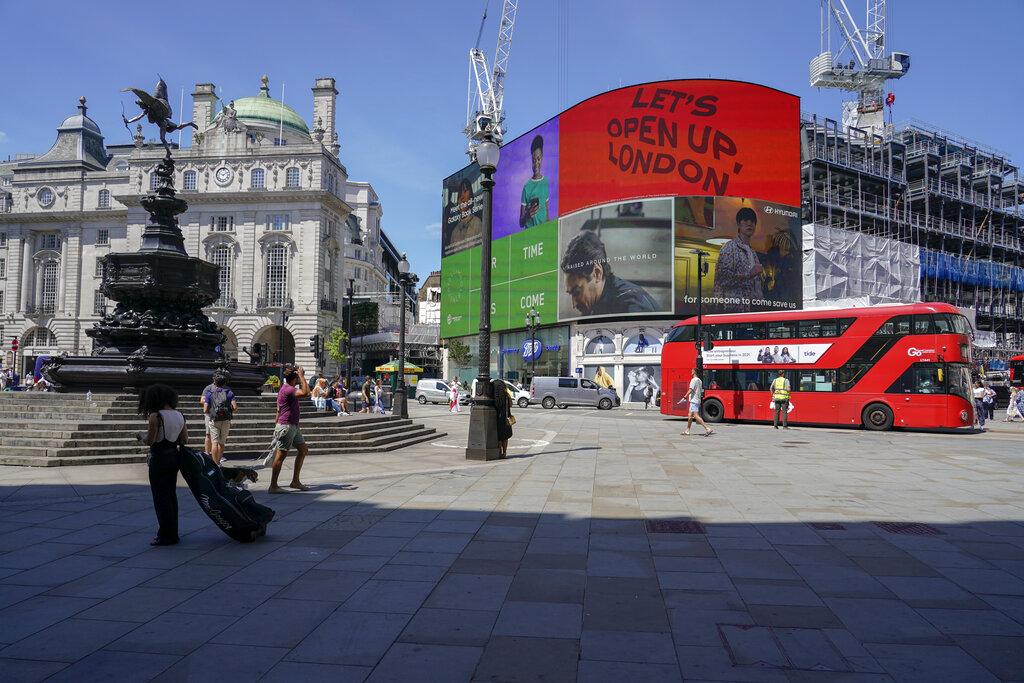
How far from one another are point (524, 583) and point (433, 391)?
128ft

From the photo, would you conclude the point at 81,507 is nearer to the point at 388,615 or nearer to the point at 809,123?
the point at 388,615

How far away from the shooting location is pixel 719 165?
1768 inches

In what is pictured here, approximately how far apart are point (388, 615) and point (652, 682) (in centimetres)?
178

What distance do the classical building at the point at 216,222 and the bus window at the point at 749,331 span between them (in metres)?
40.4

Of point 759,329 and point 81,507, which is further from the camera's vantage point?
point 759,329

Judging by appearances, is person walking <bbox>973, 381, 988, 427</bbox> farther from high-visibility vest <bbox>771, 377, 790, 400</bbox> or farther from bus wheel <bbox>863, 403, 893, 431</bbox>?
high-visibility vest <bbox>771, 377, 790, 400</bbox>

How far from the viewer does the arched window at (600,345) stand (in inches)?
1868

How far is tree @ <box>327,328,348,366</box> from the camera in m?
56.4

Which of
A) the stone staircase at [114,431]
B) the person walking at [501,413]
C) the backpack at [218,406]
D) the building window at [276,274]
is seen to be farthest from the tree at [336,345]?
the backpack at [218,406]

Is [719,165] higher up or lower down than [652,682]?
higher up

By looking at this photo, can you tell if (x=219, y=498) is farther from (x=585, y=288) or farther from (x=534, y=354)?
(x=534, y=354)

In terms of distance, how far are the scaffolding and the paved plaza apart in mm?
48371

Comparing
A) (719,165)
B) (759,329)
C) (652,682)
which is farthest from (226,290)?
(652,682)

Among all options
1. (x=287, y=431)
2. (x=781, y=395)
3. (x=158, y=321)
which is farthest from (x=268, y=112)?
(x=287, y=431)
